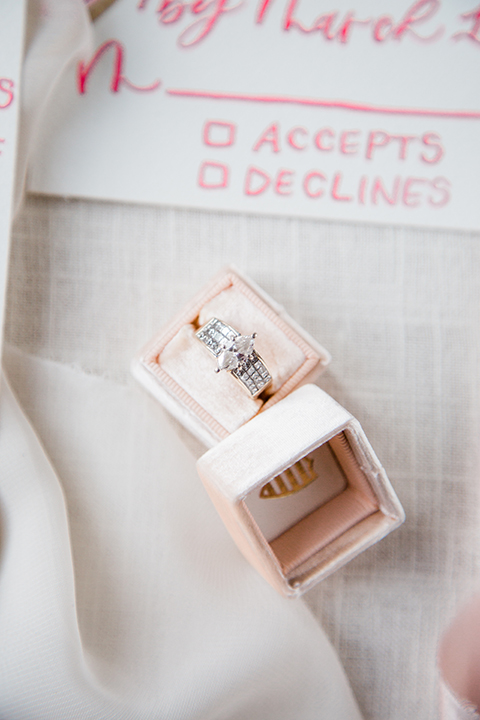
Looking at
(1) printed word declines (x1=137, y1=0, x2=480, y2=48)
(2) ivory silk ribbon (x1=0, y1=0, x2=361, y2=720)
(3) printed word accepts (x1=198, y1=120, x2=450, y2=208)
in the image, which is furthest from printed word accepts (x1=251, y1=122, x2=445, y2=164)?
(2) ivory silk ribbon (x1=0, y1=0, x2=361, y2=720)

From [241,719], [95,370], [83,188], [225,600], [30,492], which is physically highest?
[83,188]

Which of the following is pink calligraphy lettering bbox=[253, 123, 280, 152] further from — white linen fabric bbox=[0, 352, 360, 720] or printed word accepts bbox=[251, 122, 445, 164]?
white linen fabric bbox=[0, 352, 360, 720]

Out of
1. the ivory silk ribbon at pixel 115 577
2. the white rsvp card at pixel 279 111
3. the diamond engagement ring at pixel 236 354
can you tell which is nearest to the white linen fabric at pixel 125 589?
the ivory silk ribbon at pixel 115 577

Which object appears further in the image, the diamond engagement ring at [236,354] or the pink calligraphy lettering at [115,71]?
the pink calligraphy lettering at [115,71]

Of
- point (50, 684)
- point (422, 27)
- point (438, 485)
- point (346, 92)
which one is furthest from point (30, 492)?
point (422, 27)

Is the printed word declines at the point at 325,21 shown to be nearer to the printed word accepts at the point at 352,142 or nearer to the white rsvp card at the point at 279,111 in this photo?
the white rsvp card at the point at 279,111

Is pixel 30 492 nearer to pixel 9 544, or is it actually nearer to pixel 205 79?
pixel 9 544
